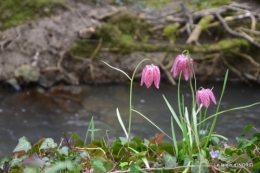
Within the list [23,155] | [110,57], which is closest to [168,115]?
[110,57]

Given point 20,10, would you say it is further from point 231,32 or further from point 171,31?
point 231,32

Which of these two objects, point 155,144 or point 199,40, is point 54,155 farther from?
point 199,40

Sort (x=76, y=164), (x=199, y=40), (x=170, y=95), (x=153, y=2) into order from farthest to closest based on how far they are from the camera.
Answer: (x=153, y=2) → (x=199, y=40) → (x=170, y=95) → (x=76, y=164)

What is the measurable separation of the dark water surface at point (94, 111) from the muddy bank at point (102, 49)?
0.98 feet

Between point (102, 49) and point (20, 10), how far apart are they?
Result: 4.36 feet

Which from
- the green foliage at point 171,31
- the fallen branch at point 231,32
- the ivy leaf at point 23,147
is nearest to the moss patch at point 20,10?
the green foliage at point 171,31

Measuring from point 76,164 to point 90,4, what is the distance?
540 cm

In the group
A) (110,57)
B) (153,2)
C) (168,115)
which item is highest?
(153,2)

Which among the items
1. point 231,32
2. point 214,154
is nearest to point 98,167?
point 214,154

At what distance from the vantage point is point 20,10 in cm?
609

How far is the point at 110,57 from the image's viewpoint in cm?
596

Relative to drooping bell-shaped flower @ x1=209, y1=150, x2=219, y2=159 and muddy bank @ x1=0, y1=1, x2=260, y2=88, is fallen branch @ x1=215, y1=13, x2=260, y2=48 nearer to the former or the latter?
muddy bank @ x1=0, y1=1, x2=260, y2=88

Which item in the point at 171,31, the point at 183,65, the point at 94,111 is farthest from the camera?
the point at 171,31

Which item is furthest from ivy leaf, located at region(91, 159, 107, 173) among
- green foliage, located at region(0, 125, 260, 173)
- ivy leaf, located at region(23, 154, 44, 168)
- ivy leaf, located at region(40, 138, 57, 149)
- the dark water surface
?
the dark water surface
